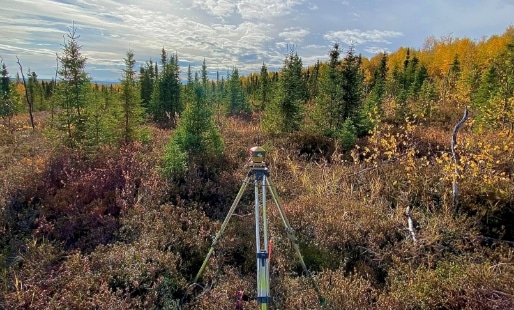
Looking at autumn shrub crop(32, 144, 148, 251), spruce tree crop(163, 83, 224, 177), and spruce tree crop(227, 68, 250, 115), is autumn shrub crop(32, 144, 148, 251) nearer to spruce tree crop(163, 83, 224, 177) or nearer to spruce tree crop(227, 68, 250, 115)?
spruce tree crop(163, 83, 224, 177)

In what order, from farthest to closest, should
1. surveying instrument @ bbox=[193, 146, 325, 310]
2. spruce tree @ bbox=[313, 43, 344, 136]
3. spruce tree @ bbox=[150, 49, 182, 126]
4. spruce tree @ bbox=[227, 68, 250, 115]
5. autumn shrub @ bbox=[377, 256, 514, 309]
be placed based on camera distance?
spruce tree @ bbox=[227, 68, 250, 115] → spruce tree @ bbox=[150, 49, 182, 126] → spruce tree @ bbox=[313, 43, 344, 136] → autumn shrub @ bbox=[377, 256, 514, 309] → surveying instrument @ bbox=[193, 146, 325, 310]

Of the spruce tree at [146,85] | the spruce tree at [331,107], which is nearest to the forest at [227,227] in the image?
the spruce tree at [331,107]

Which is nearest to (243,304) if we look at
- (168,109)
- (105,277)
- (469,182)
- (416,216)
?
(105,277)

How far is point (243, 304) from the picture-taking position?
410 cm

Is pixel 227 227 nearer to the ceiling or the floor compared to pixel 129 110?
nearer to the floor

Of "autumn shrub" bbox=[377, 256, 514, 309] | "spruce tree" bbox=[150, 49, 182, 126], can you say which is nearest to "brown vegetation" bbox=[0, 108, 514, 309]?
"autumn shrub" bbox=[377, 256, 514, 309]

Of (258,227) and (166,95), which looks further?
(166,95)

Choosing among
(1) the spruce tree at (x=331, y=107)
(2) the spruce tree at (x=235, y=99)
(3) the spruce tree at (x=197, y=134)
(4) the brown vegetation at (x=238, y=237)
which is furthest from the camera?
(2) the spruce tree at (x=235, y=99)

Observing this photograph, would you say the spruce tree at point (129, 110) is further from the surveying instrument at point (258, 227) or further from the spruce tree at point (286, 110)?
the surveying instrument at point (258, 227)

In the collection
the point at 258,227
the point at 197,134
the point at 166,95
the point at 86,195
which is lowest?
the point at 86,195

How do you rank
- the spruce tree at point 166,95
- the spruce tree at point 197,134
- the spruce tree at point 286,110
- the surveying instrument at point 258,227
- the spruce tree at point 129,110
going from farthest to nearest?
the spruce tree at point 166,95 < the spruce tree at point 286,110 < the spruce tree at point 129,110 < the spruce tree at point 197,134 < the surveying instrument at point 258,227

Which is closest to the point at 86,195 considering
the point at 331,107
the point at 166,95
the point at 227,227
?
the point at 227,227

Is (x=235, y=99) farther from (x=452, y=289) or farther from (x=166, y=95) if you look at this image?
(x=452, y=289)

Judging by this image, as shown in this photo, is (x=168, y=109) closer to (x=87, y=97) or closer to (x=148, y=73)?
(x=148, y=73)
